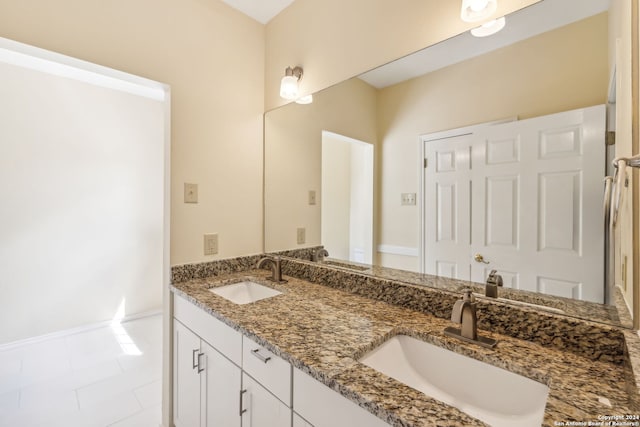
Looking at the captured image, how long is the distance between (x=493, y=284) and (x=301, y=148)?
4.21 ft

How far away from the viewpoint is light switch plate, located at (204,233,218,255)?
1684 millimetres

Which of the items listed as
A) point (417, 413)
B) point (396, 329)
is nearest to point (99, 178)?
point (396, 329)

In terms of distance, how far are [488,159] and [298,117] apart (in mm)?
1133

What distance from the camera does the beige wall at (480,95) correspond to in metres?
0.87

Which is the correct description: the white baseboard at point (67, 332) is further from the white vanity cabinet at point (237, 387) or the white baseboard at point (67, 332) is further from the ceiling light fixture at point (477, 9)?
the ceiling light fixture at point (477, 9)

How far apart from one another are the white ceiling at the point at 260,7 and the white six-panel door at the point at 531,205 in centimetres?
133

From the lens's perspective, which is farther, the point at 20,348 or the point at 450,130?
the point at 20,348

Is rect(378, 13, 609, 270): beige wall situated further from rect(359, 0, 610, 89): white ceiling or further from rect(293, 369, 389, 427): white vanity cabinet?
rect(293, 369, 389, 427): white vanity cabinet

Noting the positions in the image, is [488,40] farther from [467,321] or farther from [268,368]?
[268,368]

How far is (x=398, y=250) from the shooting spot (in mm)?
1354

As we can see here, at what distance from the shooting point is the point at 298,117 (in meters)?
1.80

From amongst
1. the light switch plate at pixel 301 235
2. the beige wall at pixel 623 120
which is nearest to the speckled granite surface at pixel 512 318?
the beige wall at pixel 623 120

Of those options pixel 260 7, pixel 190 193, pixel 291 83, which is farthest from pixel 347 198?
pixel 260 7

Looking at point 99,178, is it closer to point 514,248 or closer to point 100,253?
point 100,253
